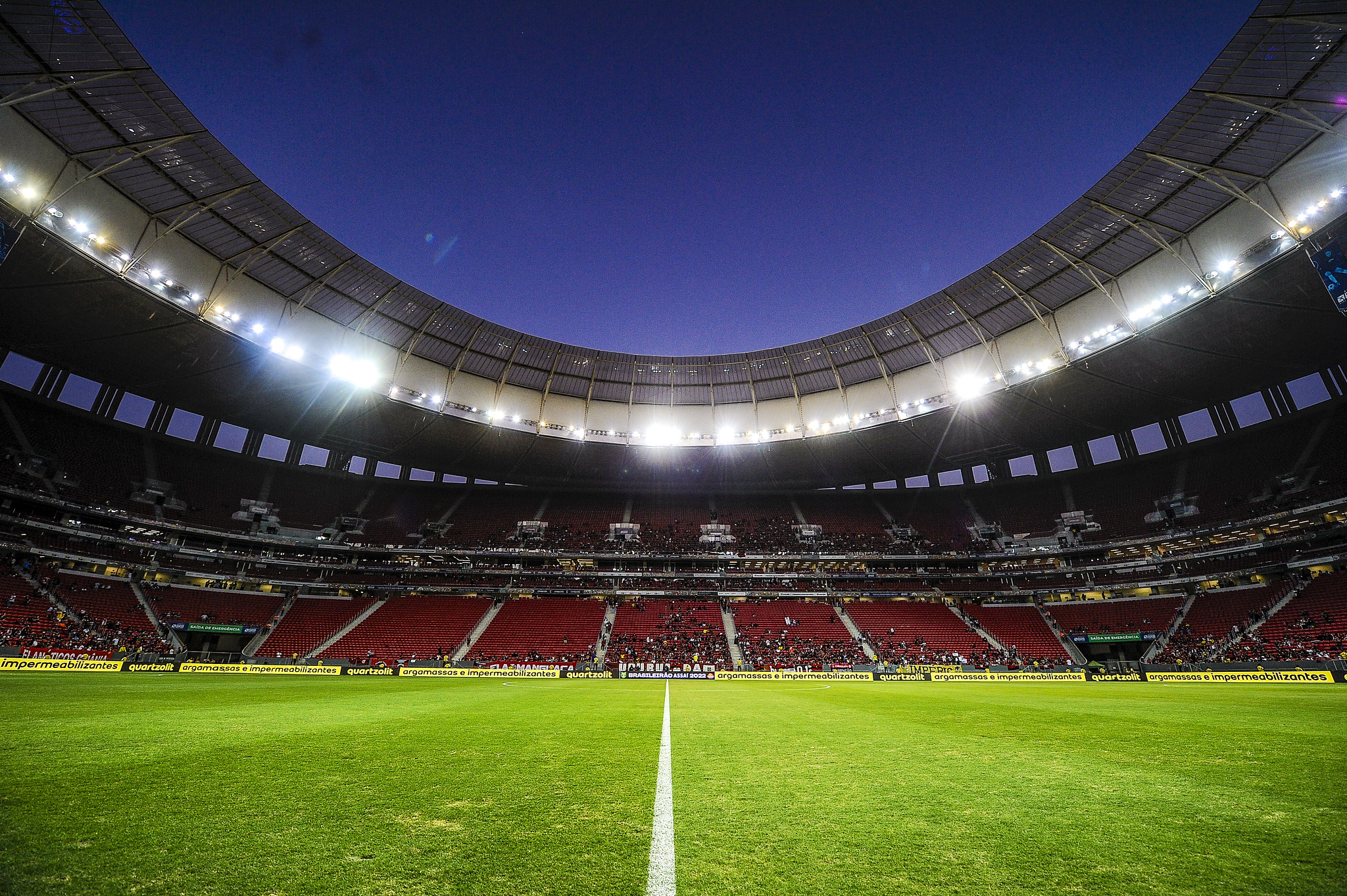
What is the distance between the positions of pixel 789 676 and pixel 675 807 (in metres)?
32.1

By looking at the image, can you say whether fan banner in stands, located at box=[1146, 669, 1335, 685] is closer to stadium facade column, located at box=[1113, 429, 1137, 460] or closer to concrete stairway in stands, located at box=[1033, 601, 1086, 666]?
concrete stairway in stands, located at box=[1033, 601, 1086, 666]

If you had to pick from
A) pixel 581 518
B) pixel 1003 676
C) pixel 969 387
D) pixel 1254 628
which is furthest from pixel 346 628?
pixel 1254 628

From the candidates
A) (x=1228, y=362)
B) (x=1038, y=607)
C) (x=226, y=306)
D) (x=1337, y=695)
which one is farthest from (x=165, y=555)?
(x=1228, y=362)

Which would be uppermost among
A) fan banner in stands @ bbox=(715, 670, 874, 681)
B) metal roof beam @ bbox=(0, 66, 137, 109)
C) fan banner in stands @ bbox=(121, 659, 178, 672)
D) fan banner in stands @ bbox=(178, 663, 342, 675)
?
metal roof beam @ bbox=(0, 66, 137, 109)

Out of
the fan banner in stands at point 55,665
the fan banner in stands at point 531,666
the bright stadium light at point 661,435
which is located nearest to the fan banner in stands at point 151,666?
the fan banner in stands at point 55,665

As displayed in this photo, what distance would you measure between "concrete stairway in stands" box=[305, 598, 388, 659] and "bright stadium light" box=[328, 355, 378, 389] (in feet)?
57.9

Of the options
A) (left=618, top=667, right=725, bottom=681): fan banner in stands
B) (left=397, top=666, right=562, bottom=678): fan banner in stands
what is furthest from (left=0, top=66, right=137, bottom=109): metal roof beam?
(left=618, top=667, right=725, bottom=681): fan banner in stands

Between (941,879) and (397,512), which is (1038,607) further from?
(397,512)

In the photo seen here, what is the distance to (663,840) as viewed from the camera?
318 cm

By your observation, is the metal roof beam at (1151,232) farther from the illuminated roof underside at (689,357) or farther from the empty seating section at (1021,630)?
the empty seating section at (1021,630)

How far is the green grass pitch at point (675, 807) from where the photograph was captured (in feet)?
8.39

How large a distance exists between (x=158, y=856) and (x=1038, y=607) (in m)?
51.8

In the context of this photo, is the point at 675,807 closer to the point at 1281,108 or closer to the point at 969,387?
the point at 1281,108

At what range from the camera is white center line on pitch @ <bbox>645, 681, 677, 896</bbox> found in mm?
2512
